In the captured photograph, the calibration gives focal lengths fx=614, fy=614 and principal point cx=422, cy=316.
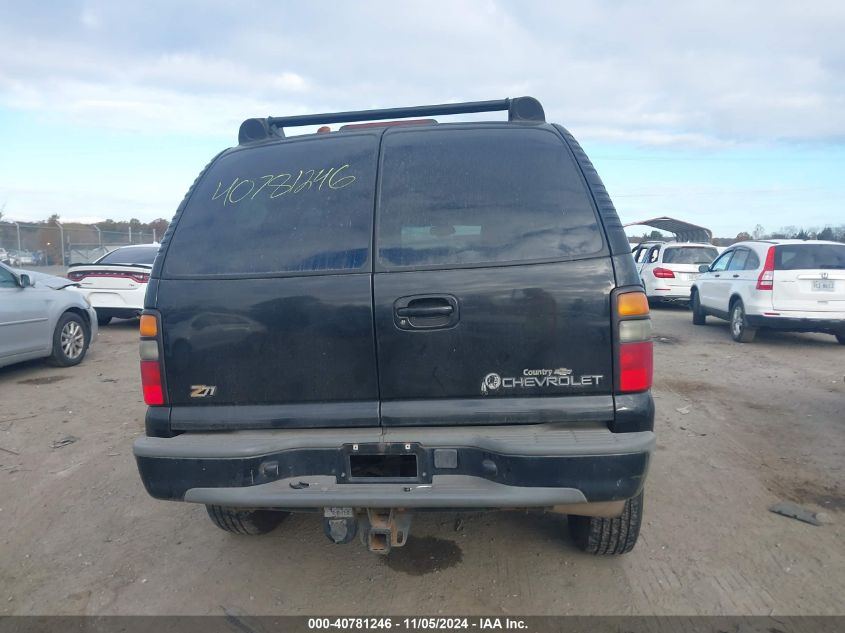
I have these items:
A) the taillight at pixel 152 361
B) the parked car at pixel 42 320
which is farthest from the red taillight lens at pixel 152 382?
the parked car at pixel 42 320

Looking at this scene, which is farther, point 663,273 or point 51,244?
point 51,244

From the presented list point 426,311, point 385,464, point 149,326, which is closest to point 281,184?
point 149,326

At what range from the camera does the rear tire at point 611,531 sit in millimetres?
2879

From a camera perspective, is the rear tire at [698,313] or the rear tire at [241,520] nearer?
the rear tire at [241,520]

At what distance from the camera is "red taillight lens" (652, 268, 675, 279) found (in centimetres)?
1337

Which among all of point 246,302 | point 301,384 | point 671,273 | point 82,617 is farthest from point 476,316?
point 671,273

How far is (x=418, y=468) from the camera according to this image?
8.02 ft

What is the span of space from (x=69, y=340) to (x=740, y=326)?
31.6ft

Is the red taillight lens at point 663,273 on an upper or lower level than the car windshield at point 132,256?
lower

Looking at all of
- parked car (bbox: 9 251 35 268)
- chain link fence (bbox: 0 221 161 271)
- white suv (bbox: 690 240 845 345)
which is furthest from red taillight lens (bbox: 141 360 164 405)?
parked car (bbox: 9 251 35 268)

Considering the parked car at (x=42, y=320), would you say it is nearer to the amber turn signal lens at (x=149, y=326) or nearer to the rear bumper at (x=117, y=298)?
the rear bumper at (x=117, y=298)

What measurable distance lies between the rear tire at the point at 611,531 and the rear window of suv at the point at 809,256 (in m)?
7.33

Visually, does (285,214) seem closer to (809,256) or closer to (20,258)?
(809,256)

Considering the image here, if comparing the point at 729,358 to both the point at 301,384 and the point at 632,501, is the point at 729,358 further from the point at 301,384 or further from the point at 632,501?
the point at 301,384
